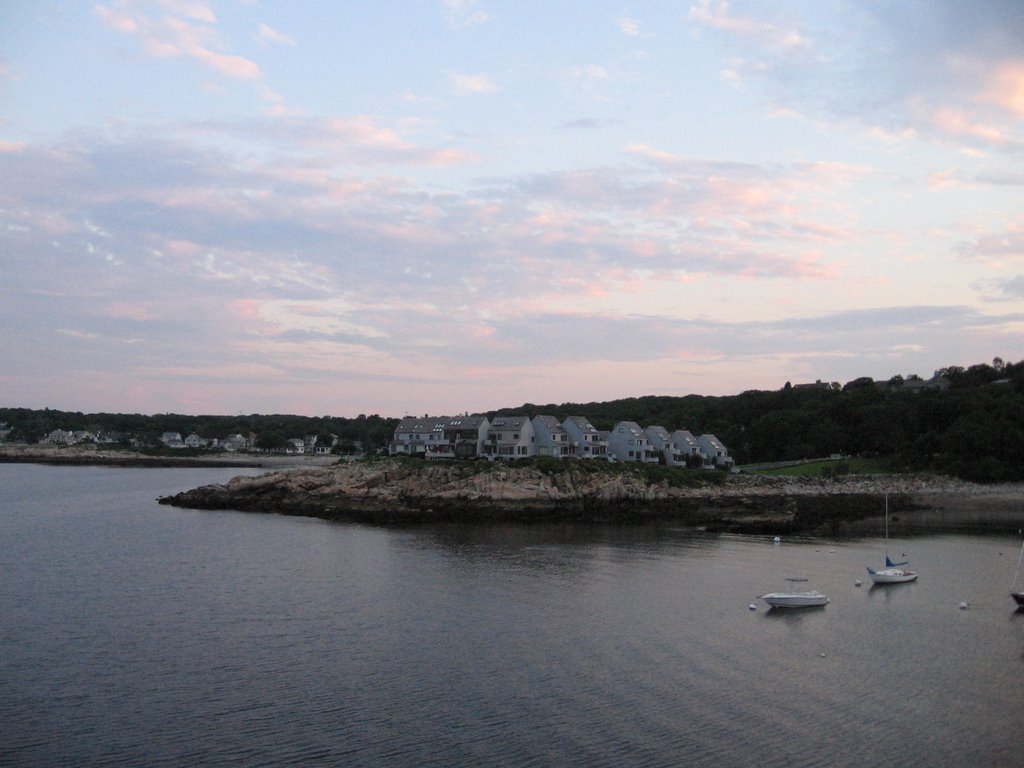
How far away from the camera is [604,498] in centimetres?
6406

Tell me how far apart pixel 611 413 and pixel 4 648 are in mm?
101928

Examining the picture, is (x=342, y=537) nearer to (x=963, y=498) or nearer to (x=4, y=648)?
(x=4, y=648)

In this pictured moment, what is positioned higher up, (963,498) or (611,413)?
(611,413)

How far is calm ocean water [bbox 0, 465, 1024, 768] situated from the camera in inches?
677

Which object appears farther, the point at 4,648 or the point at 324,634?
the point at 324,634

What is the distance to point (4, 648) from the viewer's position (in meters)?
23.2

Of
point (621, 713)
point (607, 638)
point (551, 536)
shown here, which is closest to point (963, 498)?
point (551, 536)

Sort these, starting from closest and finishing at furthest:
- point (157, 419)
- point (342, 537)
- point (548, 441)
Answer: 1. point (342, 537)
2. point (548, 441)
3. point (157, 419)

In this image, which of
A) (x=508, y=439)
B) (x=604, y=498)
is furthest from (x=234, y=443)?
(x=604, y=498)

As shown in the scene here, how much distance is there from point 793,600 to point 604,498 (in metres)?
34.0

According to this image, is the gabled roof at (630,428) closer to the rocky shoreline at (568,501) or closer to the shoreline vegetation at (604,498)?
the shoreline vegetation at (604,498)

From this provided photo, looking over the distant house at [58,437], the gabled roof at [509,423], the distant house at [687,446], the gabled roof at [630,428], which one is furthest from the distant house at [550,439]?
the distant house at [58,437]

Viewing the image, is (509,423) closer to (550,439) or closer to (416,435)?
(550,439)

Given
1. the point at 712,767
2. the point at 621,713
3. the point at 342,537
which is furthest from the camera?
the point at 342,537
